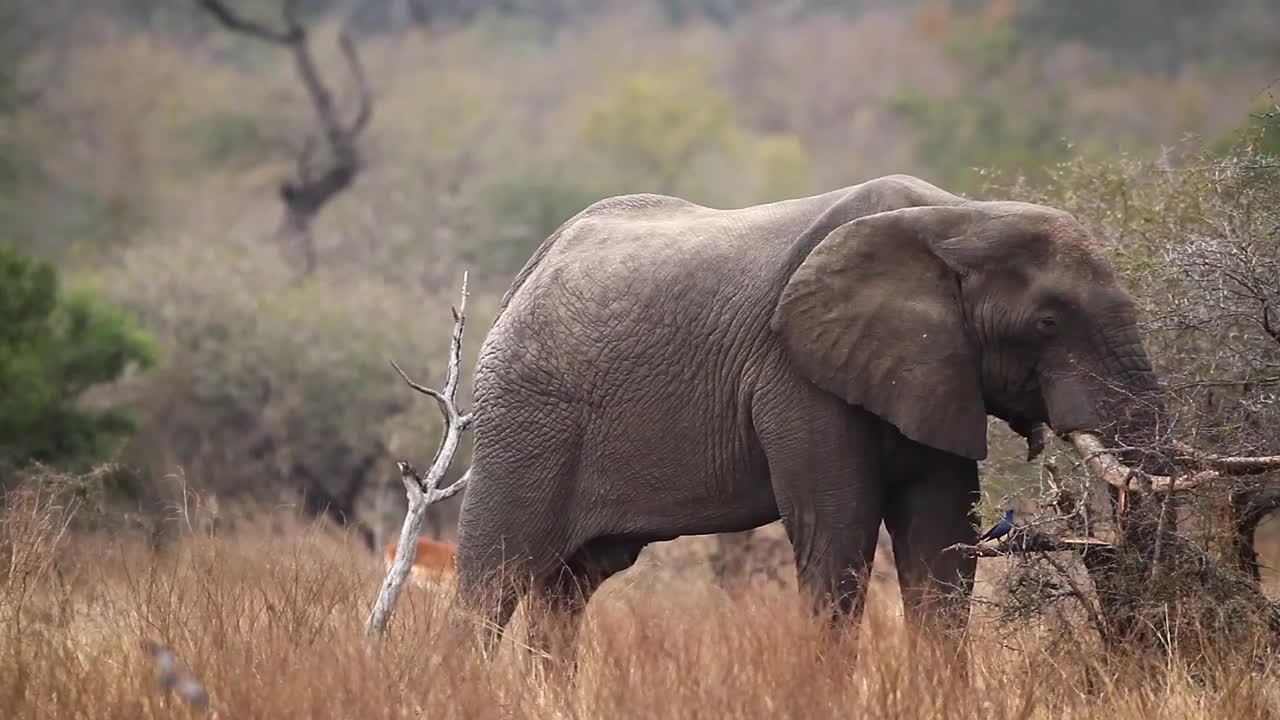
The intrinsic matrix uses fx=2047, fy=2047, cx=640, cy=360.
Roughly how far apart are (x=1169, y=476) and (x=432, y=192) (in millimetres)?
31997

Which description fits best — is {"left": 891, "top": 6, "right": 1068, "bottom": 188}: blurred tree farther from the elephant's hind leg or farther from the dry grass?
the dry grass

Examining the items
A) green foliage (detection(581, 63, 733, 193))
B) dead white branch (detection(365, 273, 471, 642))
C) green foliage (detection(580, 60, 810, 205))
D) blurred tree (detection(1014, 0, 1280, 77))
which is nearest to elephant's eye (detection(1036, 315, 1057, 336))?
dead white branch (detection(365, 273, 471, 642))

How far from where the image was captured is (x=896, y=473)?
25.3ft

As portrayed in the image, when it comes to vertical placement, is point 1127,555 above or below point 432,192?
above

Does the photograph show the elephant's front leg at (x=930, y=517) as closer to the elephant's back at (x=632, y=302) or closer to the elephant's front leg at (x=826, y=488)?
the elephant's front leg at (x=826, y=488)

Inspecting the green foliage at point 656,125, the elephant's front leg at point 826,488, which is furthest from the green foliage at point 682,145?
the elephant's front leg at point 826,488

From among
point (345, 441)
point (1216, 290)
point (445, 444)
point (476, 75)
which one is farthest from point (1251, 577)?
point (476, 75)

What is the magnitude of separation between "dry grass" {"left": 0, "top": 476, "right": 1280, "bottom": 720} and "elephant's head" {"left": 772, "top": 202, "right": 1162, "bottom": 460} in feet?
2.56

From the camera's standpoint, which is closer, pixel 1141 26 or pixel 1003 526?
pixel 1003 526

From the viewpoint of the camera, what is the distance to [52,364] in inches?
660

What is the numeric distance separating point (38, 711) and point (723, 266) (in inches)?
124

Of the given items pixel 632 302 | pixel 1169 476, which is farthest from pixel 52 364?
pixel 1169 476

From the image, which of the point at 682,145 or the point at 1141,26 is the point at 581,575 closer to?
the point at 682,145

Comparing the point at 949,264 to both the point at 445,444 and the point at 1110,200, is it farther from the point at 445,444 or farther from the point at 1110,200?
the point at 1110,200
